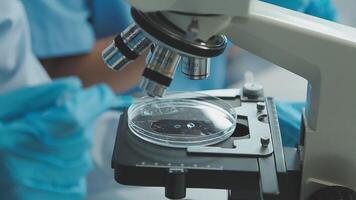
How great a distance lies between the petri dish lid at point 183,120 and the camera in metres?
0.87

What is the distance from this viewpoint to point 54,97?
117 centimetres

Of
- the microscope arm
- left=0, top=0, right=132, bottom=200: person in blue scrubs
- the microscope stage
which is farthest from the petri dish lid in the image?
left=0, top=0, right=132, bottom=200: person in blue scrubs

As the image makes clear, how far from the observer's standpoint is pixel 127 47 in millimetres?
781

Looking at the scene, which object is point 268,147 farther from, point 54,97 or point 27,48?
point 27,48

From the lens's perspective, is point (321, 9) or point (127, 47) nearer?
point (127, 47)

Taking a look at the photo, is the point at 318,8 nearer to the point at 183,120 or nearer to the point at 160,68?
the point at 183,120

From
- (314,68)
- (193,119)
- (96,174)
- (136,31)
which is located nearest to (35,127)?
(96,174)

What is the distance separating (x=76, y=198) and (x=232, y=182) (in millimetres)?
481

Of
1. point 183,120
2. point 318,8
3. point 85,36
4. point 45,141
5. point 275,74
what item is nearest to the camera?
point 183,120

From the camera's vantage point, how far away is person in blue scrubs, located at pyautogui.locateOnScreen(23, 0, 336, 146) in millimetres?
1555

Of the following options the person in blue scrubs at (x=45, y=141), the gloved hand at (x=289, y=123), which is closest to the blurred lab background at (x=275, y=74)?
the gloved hand at (x=289, y=123)

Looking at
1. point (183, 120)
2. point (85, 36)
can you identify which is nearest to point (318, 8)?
point (85, 36)

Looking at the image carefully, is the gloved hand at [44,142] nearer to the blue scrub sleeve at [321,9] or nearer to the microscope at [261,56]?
the microscope at [261,56]

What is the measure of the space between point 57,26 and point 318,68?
3.01ft
